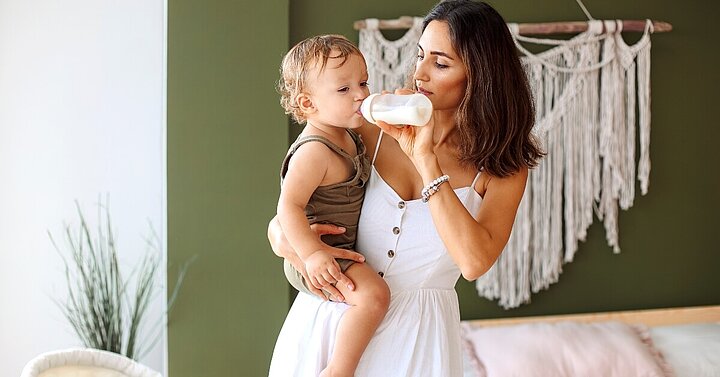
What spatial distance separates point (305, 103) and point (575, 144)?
6.76 feet

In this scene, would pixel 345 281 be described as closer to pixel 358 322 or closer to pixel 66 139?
pixel 358 322

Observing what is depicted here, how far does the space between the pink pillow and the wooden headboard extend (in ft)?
0.75

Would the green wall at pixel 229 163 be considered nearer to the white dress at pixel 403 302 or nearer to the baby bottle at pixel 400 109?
the white dress at pixel 403 302

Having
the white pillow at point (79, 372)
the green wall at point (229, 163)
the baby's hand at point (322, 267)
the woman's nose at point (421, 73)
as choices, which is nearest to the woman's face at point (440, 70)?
the woman's nose at point (421, 73)

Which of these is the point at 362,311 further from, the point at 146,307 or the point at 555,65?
the point at 555,65

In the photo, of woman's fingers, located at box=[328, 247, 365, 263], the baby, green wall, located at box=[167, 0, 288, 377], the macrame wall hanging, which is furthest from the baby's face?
the macrame wall hanging

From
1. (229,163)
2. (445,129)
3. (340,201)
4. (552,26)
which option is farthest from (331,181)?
(552,26)

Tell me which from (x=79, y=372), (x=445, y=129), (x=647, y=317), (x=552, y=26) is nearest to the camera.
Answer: (x=445, y=129)

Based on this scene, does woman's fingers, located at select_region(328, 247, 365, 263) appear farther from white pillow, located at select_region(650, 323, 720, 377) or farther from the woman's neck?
white pillow, located at select_region(650, 323, 720, 377)

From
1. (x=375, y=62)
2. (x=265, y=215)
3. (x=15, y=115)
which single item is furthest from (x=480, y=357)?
(x=15, y=115)

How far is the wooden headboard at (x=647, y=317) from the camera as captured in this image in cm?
362

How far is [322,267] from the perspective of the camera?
1.66 m

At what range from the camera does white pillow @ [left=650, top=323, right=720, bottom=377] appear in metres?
3.25

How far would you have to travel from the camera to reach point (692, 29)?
378 cm
